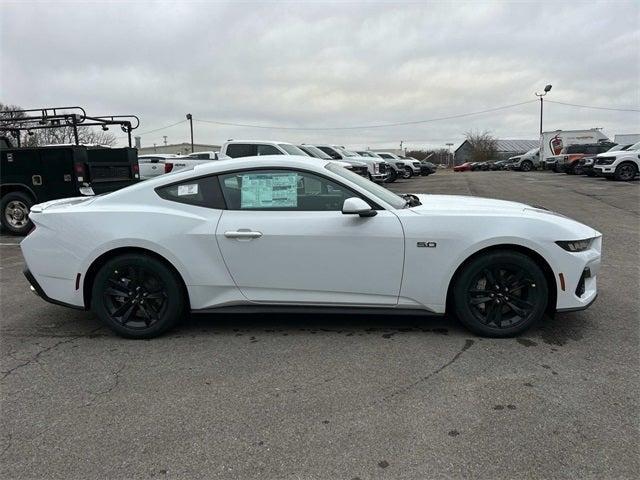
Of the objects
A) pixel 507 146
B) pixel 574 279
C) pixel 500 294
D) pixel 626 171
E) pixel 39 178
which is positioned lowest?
pixel 500 294

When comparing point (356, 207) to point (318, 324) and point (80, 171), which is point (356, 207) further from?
point (80, 171)

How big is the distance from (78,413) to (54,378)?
61cm

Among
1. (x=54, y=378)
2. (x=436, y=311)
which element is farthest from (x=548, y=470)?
(x=54, y=378)

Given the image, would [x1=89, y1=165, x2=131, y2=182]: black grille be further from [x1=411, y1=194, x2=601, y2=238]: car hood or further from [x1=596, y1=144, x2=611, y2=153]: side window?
[x1=596, y1=144, x2=611, y2=153]: side window

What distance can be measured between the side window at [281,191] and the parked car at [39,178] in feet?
19.6

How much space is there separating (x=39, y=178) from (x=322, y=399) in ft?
28.2

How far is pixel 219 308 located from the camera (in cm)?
412

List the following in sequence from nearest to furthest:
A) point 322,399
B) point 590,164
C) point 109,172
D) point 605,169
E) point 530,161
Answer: point 322,399 → point 109,172 → point 605,169 → point 590,164 → point 530,161

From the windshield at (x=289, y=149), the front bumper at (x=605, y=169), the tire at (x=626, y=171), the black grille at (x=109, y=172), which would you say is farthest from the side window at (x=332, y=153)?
the tire at (x=626, y=171)

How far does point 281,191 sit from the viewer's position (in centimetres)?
410

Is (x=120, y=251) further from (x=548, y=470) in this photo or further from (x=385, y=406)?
(x=548, y=470)

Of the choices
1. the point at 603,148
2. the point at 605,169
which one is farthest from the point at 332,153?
the point at 603,148

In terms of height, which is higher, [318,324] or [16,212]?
[16,212]

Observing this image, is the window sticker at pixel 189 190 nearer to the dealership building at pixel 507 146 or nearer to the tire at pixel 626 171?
the tire at pixel 626 171
